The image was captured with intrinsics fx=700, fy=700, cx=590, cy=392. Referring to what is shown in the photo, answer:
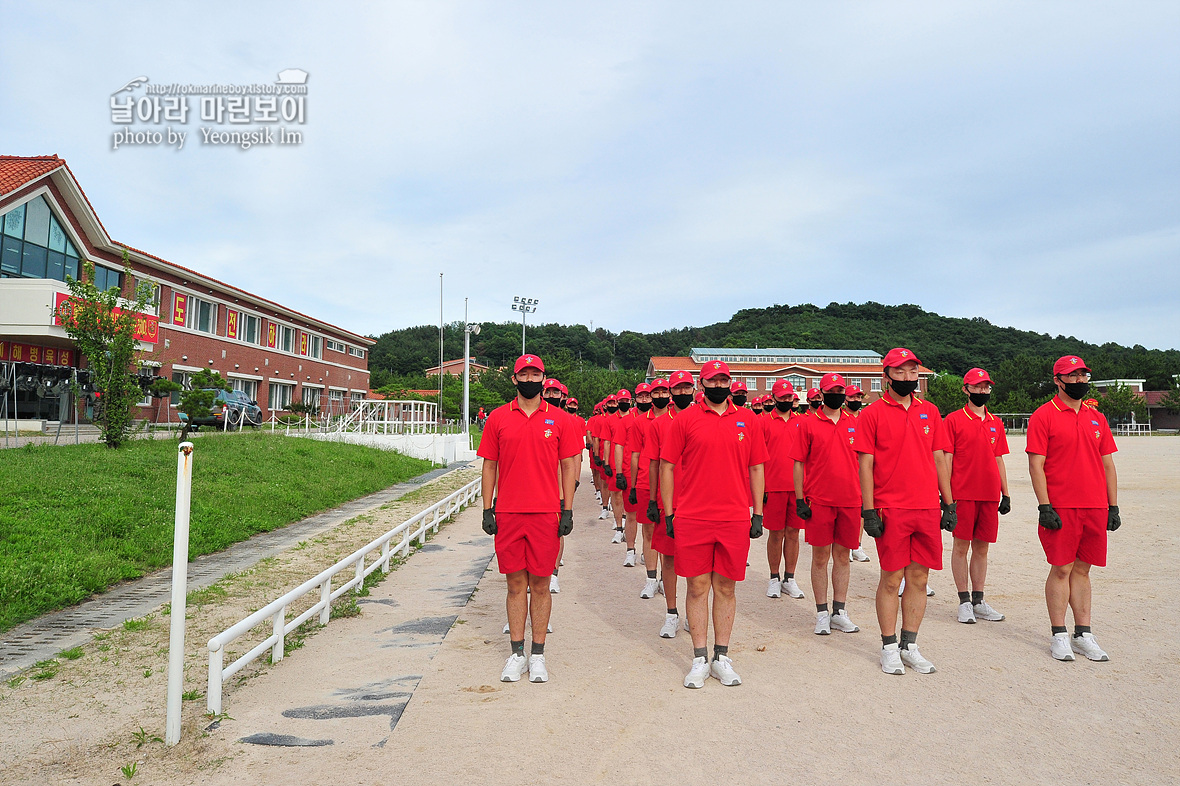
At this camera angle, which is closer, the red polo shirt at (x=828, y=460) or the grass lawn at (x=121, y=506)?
the red polo shirt at (x=828, y=460)

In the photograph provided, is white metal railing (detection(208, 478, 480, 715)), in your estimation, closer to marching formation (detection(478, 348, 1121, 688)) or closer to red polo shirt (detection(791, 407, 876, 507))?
marching formation (detection(478, 348, 1121, 688))

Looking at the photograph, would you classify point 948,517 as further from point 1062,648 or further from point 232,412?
point 232,412

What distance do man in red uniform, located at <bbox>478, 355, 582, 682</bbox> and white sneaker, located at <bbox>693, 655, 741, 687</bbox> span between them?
1.18 m

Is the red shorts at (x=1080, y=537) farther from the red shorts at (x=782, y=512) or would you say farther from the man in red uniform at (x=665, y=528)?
the man in red uniform at (x=665, y=528)

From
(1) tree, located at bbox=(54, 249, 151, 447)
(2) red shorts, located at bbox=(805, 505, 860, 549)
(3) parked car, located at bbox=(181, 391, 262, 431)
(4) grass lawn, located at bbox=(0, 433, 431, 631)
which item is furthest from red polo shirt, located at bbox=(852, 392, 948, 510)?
(3) parked car, located at bbox=(181, 391, 262, 431)

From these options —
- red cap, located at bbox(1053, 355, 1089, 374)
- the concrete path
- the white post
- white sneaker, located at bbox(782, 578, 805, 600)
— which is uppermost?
red cap, located at bbox(1053, 355, 1089, 374)

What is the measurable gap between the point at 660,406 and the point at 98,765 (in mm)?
5754

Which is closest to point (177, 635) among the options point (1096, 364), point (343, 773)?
point (343, 773)

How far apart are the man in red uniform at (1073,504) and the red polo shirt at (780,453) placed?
7.27 ft

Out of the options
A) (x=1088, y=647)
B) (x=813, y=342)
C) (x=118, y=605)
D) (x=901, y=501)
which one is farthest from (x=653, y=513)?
(x=813, y=342)

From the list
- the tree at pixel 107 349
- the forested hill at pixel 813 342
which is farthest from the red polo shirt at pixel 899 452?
the forested hill at pixel 813 342

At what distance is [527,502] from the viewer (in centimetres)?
493

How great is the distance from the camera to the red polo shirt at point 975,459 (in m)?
6.42

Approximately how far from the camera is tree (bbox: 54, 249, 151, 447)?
572 inches
